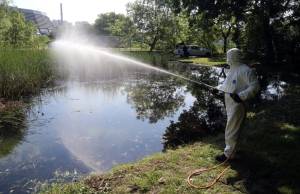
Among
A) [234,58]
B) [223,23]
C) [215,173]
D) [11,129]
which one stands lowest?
[11,129]

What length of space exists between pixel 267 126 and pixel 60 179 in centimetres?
548

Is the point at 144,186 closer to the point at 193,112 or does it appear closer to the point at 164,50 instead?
the point at 193,112

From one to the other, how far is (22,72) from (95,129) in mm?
5613

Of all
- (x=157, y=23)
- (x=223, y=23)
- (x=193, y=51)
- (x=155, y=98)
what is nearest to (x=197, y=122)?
(x=155, y=98)

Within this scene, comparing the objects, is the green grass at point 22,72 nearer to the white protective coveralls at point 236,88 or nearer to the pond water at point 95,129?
the pond water at point 95,129

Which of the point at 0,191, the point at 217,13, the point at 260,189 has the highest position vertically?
the point at 217,13

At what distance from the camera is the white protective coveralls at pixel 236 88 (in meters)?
6.45

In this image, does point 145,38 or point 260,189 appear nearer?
point 260,189

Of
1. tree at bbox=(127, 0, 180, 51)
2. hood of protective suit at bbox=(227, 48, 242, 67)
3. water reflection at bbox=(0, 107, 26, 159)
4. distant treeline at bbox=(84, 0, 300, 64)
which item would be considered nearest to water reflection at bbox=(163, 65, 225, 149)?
hood of protective suit at bbox=(227, 48, 242, 67)

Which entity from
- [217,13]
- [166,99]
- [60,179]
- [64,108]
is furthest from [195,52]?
[60,179]

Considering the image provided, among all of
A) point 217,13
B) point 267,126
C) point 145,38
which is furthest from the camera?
point 145,38

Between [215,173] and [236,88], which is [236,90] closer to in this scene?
[236,88]

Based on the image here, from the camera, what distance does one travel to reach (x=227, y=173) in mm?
6562

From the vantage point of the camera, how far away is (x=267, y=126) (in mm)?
9492
